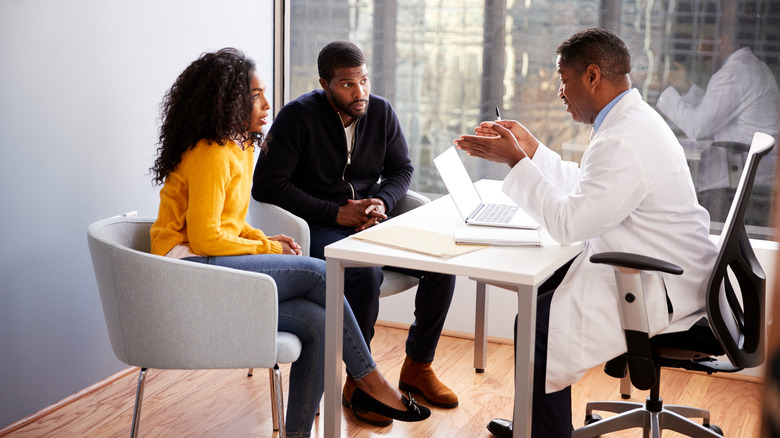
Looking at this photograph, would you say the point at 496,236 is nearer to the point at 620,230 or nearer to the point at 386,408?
the point at 620,230

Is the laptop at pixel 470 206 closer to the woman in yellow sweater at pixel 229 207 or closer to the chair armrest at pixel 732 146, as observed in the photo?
the woman in yellow sweater at pixel 229 207

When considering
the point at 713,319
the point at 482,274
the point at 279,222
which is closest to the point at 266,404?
the point at 279,222

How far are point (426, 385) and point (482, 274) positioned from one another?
99cm

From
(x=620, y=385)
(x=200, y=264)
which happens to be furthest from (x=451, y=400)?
(x=200, y=264)

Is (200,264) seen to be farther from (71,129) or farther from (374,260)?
(71,129)

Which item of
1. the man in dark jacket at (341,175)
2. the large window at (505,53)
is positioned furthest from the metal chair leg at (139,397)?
the large window at (505,53)

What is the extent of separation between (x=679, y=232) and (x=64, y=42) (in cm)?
192

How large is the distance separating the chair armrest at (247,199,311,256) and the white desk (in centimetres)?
48

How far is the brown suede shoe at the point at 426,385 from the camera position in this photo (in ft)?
8.89

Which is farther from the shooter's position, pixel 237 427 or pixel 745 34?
pixel 745 34

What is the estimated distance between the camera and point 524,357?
75.7 inches

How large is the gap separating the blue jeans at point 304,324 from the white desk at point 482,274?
10 cm

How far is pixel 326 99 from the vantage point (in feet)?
9.37

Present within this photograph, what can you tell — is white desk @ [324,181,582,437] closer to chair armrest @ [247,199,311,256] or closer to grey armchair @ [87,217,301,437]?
grey armchair @ [87,217,301,437]
